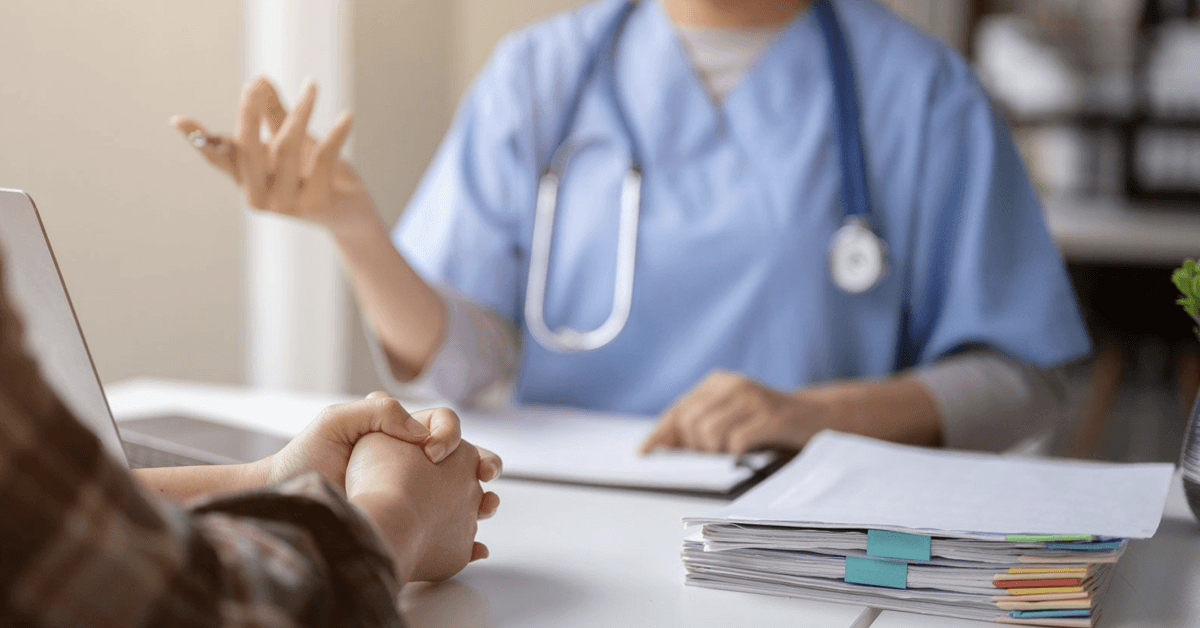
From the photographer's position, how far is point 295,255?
1.79 metres

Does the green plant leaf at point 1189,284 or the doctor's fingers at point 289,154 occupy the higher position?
the doctor's fingers at point 289,154

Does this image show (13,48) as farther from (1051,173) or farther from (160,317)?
(1051,173)

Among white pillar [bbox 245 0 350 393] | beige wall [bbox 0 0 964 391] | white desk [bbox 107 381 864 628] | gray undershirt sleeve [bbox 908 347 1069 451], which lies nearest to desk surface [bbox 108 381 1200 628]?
white desk [bbox 107 381 864 628]

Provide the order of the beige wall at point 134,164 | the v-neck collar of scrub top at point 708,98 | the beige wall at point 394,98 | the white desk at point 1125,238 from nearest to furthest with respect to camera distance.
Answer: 1. the v-neck collar of scrub top at point 708,98
2. the beige wall at point 134,164
3. the beige wall at point 394,98
4. the white desk at point 1125,238

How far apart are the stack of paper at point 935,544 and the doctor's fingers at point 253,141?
45 cm

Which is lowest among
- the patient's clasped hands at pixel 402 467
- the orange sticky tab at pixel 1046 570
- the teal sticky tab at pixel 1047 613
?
the teal sticky tab at pixel 1047 613

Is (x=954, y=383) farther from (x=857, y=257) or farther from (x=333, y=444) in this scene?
(x=333, y=444)

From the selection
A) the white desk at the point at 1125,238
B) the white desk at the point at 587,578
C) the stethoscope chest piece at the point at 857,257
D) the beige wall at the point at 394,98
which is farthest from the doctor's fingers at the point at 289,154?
the white desk at the point at 1125,238

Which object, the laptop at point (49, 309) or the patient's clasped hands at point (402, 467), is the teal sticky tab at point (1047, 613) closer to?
the patient's clasped hands at point (402, 467)

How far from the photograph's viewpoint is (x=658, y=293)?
3.83 feet

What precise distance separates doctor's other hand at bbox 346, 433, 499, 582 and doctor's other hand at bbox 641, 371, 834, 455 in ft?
1.12

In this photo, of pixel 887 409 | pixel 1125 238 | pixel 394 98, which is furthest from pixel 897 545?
pixel 1125 238

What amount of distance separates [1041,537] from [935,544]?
49 mm

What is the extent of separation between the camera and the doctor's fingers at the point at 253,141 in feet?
2.70
